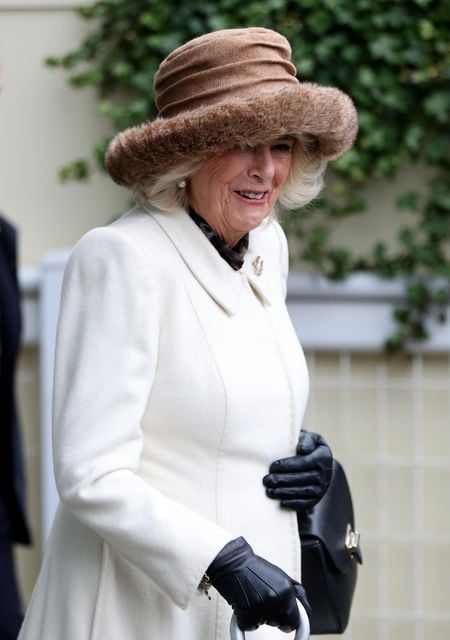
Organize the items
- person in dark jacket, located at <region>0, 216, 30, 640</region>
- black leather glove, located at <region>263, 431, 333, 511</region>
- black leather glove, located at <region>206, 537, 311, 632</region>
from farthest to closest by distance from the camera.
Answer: person in dark jacket, located at <region>0, 216, 30, 640</region>
black leather glove, located at <region>263, 431, 333, 511</region>
black leather glove, located at <region>206, 537, 311, 632</region>

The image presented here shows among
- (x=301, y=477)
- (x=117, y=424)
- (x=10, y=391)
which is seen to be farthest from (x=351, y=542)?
(x=10, y=391)

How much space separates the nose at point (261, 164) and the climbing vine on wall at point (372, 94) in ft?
6.54

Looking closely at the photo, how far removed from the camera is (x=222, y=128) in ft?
6.88

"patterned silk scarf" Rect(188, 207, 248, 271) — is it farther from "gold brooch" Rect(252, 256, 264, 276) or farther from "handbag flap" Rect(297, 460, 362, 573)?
"handbag flap" Rect(297, 460, 362, 573)

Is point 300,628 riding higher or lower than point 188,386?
lower

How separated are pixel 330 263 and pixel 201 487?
235cm

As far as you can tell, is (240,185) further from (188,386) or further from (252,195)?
(188,386)

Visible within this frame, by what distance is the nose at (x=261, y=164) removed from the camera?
2225 millimetres

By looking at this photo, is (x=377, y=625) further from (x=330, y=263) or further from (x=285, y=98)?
(x=285, y=98)

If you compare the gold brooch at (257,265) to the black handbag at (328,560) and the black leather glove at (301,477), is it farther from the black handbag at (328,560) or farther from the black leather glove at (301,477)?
the black handbag at (328,560)

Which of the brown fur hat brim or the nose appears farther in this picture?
the nose

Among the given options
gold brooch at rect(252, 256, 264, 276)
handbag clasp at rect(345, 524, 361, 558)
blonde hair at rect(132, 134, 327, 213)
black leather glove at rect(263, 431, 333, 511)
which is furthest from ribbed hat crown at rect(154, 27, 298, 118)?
handbag clasp at rect(345, 524, 361, 558)

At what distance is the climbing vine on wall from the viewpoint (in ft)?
14.0

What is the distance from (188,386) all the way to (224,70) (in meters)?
0.52
